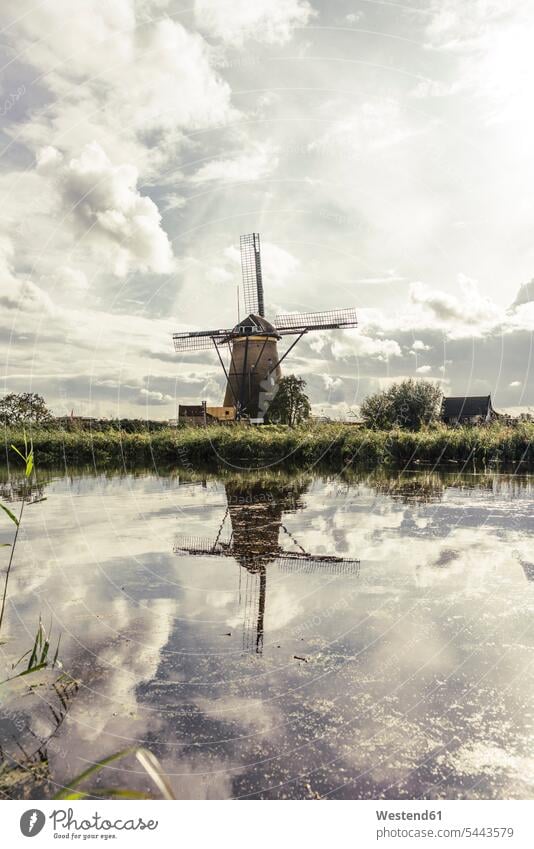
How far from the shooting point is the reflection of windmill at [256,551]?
19.4 ft

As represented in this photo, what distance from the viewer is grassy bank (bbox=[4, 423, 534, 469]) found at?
2366 cm

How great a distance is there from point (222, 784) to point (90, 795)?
2.25ft

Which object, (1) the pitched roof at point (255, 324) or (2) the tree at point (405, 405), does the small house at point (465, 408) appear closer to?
(2) the tree at point (405, 405)

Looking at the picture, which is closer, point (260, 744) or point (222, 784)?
point (222, 784)

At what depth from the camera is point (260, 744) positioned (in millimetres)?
3436

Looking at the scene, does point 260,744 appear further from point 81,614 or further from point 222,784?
point 81,614

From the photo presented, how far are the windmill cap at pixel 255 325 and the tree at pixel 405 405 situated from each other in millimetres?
8869

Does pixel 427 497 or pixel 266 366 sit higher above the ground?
pixel 266 366

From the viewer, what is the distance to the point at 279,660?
15.2 ft
